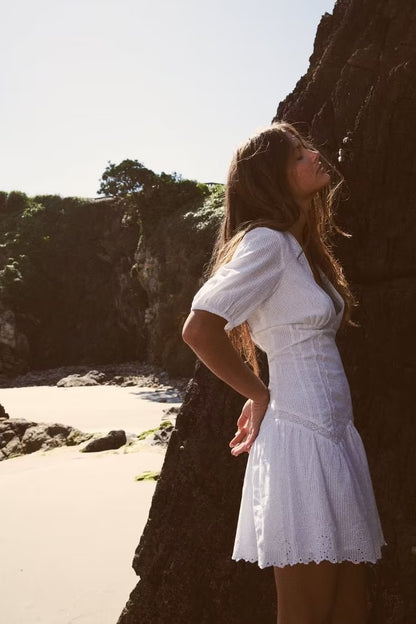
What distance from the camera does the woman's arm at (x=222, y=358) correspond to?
1877 millimetres

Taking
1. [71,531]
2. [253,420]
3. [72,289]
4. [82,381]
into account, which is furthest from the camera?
[72,289]

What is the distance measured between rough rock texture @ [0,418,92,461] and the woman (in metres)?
8.10

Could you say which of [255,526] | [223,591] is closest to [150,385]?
[223,591]

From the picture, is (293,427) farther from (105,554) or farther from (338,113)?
(105,554)

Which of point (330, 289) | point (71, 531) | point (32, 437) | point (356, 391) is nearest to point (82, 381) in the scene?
point (32, 437)

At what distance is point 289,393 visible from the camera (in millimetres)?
1886

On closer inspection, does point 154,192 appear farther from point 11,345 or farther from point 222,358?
point 222,358

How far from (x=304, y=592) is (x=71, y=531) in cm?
397

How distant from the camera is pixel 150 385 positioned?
19.4 meters

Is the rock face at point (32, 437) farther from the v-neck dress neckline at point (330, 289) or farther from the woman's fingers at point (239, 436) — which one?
the v-neck dress neckline at point (330, 289)

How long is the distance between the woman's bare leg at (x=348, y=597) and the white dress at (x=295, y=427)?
0.36 feet

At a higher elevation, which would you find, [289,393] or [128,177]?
[128,177]

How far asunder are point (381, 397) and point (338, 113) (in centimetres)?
159

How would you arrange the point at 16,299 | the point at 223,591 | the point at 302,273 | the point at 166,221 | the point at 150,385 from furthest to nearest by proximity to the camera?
the point at 16,299, the point at 166,221, the point at 150,385, the point at 223,591, the point at 302,273
